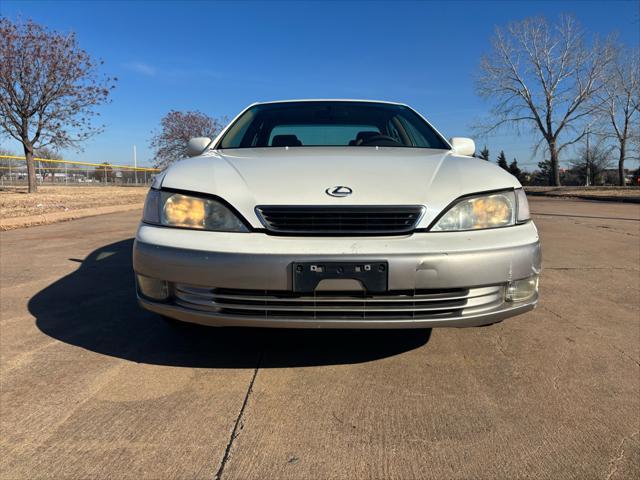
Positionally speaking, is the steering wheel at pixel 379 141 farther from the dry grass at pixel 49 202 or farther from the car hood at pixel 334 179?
the dry grass at pixel 49 202

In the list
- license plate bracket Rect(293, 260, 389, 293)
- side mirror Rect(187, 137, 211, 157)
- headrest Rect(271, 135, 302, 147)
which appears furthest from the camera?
headrest Rect(271, 135, 302, 147)

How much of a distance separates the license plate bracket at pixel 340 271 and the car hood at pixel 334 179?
29 centimetres

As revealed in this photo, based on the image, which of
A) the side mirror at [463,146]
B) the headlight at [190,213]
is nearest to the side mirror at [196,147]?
the headlight at [190,213]

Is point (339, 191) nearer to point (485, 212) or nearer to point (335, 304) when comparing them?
point (335, 304)

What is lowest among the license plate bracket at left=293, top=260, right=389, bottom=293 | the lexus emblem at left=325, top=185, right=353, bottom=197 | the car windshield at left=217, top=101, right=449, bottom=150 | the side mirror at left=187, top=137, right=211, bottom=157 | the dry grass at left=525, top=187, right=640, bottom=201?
the license plate bracket at left=293, top=260, right=389, bottom=293

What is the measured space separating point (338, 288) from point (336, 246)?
183 millimetres

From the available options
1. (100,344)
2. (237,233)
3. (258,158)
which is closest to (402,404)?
(237,233)

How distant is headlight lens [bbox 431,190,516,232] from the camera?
2252 millimetres

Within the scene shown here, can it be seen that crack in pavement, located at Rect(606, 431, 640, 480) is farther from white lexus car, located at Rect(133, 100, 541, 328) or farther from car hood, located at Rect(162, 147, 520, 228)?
car hood, located at Rect(162, 147, 520, 228)

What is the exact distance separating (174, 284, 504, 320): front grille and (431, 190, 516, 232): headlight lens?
308 millimetres

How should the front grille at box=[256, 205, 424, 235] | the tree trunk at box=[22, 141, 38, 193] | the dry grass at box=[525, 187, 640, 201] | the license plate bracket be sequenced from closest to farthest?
1. the license plate bracket
2. the front grille at box=[256, 205, 424, 235]
3. the tree trunk at box=[22, 141, 38, 193]
4. the dry grass at box=[525, 187, 640, 201]

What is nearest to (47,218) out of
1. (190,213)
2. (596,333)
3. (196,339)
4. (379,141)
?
(196,339)

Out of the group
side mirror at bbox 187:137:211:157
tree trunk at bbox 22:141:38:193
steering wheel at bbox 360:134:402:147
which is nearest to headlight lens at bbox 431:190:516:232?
steering wheel at bbox 360:134:402:147

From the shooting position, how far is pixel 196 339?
294 cm
